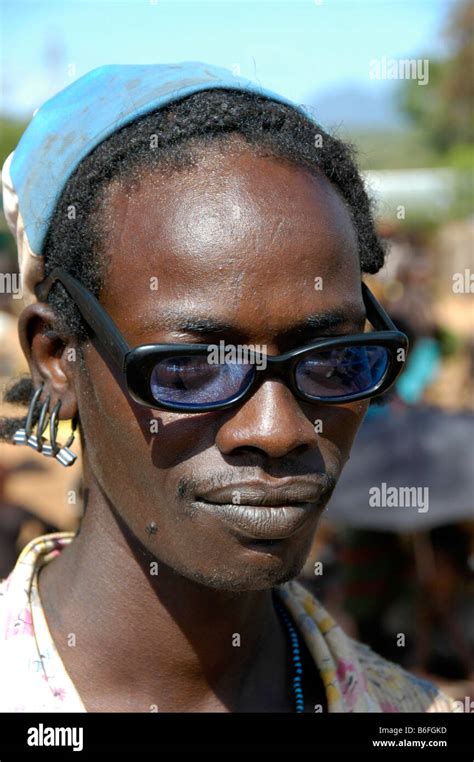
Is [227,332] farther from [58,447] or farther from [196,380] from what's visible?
[58,447]

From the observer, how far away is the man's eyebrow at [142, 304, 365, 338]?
1540mm

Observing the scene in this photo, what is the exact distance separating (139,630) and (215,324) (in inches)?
25.0

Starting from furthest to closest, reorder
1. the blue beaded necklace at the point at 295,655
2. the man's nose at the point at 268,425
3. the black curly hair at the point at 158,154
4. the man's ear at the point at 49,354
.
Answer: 1. the blue beaded necklace at the point at 295,655
2. the man's ear at the point at 49,354
3. the black curly hair at the point at 158,154
4. the man's nose at the point at 268,425

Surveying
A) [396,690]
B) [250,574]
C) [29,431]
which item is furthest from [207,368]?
[396,690]

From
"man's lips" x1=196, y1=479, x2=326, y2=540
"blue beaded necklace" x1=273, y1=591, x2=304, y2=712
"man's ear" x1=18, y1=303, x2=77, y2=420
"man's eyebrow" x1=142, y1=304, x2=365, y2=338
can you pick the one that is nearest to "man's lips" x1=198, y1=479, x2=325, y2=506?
"man's lips" x1=196, y1=479, x2=326, y2=540

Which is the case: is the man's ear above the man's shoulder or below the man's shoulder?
above

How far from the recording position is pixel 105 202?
5.54 ft

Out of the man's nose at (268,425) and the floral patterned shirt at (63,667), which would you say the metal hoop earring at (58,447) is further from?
the man's nose at (268,425)

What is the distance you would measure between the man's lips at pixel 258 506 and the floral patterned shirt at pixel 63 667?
1.49 ft

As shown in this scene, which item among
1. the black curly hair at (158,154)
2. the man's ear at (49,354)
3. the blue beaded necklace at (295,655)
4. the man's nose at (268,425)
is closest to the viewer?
the man's nose at (268,425)

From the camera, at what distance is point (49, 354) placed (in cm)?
180

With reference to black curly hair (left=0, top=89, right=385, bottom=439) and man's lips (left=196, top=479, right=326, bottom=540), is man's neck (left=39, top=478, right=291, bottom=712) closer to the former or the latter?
man's lips (left=196, top=479, right=326, bottom=540)

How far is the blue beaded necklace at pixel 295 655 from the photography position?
1.92 metres

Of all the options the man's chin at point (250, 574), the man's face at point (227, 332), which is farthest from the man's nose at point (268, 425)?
the man's chin at point (250, 574)
